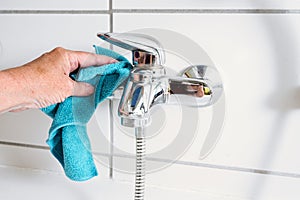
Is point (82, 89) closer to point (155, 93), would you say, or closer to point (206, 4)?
point (155, 93)

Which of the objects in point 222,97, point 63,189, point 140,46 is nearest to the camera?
point 140,46

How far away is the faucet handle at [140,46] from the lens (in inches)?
19.0

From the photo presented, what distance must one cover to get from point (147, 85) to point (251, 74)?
181mm

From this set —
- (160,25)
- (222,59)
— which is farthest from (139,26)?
(222,59)

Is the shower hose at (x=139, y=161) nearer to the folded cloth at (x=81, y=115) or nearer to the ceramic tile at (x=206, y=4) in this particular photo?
the folded cloth at (x=81, y=115)

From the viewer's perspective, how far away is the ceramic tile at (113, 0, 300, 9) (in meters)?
0.55

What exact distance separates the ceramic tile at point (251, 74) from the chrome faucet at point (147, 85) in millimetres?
80

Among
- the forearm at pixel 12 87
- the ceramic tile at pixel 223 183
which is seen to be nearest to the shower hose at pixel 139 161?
the ceramic tile at pixel 223 183

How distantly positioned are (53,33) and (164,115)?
0.25 metres

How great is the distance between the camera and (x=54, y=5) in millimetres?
665

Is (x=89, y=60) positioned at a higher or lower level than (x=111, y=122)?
higher

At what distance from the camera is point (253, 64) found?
58 centimetres

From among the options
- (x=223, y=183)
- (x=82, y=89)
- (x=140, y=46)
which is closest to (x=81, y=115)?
(x=82, y=89)

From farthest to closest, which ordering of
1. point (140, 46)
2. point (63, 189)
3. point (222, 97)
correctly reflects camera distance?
1. point (63, 189)
2. point (222, 97)
3. point (140, 46)
